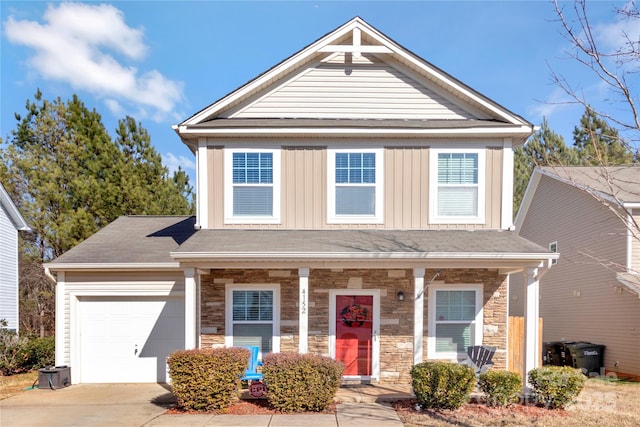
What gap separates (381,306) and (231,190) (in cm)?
404

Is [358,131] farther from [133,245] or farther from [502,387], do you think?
[133,245]

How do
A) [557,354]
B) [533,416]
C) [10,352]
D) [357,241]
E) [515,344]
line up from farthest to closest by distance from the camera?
[557,354] → [10,352] → [515,344] → [357,241] → [533,416]

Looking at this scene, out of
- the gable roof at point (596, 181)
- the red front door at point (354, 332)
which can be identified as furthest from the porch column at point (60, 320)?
the gable roof at point (596, 181)

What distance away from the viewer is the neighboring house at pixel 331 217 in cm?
904

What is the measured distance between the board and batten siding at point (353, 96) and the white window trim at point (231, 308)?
3766mm

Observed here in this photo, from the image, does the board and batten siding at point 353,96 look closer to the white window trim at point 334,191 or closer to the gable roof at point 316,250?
the white window trim at point 334,191

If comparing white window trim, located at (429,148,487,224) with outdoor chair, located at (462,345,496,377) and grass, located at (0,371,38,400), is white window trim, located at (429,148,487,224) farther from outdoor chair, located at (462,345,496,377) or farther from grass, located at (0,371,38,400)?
grass, located at (0,371,38,400)

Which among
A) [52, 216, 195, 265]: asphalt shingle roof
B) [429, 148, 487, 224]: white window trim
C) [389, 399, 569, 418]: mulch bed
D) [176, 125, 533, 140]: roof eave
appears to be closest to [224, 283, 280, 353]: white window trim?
[52, 216, 195, 265]: asphalt shingle roof

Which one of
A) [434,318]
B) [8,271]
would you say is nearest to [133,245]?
[434,318]

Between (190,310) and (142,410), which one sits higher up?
(190,310)

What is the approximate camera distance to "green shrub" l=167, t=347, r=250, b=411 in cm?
700

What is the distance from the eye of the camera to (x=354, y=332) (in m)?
9.08

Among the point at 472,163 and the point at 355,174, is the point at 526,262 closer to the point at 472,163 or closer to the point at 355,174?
the point at 472,163

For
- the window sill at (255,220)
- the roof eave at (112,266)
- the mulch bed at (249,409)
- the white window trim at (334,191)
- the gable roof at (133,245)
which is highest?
the white window trim at (334,191)
